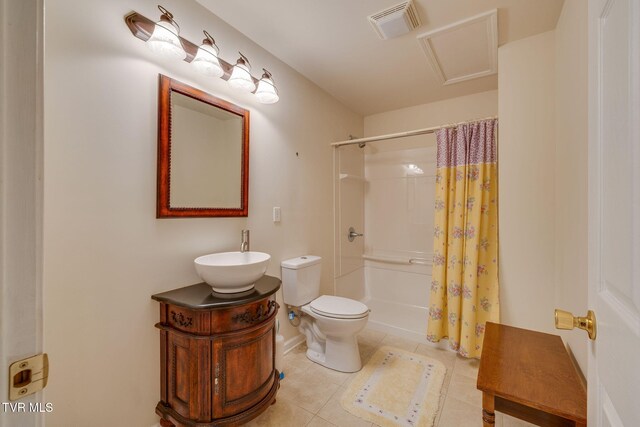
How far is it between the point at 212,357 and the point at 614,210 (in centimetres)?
151

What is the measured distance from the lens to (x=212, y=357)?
128 cm

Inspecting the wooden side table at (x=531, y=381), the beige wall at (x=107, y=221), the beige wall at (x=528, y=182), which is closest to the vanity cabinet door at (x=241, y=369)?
the beige wall at (x=107, y=221)

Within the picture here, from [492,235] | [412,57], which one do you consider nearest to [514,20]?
[412,57]

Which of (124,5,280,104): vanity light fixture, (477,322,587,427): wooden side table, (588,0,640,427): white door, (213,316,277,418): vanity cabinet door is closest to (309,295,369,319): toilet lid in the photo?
(213,316,277,418): vanity cabinet door

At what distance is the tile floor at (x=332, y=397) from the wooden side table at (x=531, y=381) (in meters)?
0.49

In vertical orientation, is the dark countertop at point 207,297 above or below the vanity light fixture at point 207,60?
below

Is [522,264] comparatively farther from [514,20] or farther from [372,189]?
[372,189]

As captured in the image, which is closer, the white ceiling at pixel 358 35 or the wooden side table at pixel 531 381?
the wooden side table at pixel 531 381

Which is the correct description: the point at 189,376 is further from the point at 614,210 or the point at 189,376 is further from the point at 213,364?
the point at 614,210

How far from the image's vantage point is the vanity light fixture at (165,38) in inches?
51.3

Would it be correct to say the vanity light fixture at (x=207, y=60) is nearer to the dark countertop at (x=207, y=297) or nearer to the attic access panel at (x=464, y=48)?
the dark countertop at (x=207, y=297)

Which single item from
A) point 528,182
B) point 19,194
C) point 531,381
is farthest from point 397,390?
point 19,194

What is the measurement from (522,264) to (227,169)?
6.90ft

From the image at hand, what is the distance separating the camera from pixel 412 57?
2.14 metres
